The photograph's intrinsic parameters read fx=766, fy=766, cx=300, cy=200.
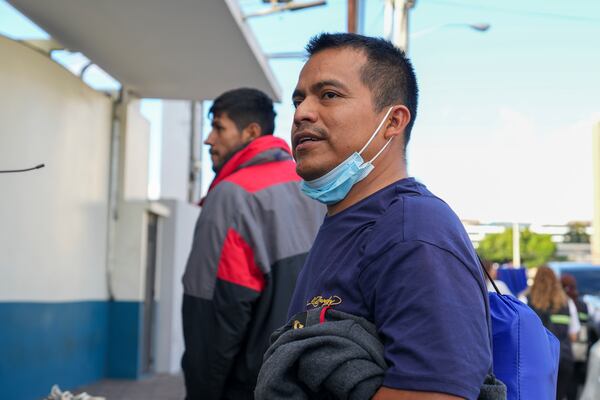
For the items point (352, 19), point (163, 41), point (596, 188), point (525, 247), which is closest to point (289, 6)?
point (352, 19)

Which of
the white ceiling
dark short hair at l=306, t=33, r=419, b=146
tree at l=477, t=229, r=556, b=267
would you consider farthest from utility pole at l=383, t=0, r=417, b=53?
tree at l=477, t=229, r=556, b=267

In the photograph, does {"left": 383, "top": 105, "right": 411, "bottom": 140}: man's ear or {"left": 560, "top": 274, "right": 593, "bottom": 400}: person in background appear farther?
{"left": 560, "top": 274, "right": 593, "bottom": 400}: person in background

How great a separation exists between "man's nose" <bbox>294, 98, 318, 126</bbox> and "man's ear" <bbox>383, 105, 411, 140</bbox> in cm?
18

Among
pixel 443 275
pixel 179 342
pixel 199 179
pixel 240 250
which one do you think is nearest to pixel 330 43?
pixel 443 275

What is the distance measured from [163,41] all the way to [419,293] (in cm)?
700

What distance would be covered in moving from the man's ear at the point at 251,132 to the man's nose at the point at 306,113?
1966mm

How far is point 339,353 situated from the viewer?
5.06 feet

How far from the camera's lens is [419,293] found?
149 cm

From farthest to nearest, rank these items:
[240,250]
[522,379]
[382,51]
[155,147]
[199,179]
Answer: [199,179] < [155,147] < [240,250] < [382,51] < [522,379]

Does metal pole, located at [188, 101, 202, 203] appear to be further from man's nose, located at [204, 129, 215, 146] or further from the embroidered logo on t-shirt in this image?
the embroidered logo on t-shirt

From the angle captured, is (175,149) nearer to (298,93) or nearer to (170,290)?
(170,290)

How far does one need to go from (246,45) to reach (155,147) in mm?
4707

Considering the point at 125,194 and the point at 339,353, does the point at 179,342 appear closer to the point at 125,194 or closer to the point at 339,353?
the point at 125,194

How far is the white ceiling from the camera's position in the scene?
7043mm
